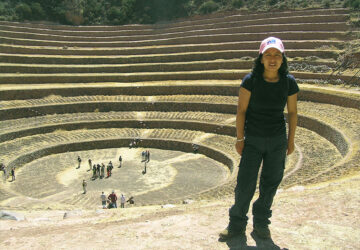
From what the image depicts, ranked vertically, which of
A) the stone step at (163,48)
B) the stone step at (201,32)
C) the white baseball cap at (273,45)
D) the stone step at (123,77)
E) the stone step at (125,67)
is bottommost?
the stone step at (123,77)

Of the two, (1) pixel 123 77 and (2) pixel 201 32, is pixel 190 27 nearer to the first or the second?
(2) pixel 201 32

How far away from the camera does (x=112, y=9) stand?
4778 centimetres

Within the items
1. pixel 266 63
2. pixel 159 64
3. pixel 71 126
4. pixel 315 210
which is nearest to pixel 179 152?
pixel 71 126

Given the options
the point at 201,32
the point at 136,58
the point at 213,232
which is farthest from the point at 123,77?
the point at 213,232

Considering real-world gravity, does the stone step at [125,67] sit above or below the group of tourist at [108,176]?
above

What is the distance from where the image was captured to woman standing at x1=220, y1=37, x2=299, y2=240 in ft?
14.0

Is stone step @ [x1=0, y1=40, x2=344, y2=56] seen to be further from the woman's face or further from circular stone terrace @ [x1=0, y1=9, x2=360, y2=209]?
the woman's face

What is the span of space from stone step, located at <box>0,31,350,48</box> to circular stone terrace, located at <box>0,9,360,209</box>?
104 millimetres

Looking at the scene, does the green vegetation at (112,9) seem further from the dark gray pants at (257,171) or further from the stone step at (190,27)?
the dark gray pants at (257,171)

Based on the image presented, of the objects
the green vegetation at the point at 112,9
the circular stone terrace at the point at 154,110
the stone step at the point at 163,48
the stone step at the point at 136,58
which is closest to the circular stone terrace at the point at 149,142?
the circular stone terrace at the point at 154,110

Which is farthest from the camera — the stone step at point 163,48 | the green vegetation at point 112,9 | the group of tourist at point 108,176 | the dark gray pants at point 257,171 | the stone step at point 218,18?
the green vegetation at point 112,9

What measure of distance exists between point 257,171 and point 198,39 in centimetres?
3237

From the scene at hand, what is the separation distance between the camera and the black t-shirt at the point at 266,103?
14.0 ft

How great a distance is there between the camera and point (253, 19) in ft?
124
